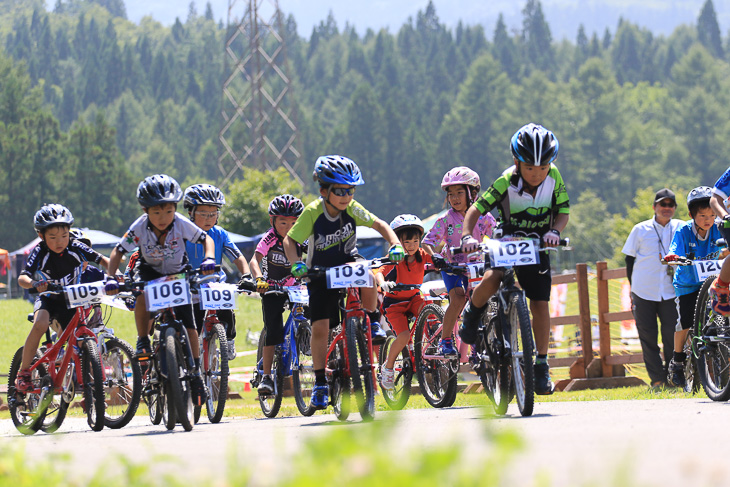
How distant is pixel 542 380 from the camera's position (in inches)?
319

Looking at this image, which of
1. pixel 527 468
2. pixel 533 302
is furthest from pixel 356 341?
pixel 527 468

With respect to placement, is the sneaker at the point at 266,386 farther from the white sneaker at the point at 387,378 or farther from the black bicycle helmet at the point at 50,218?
the black bicycle helmet at the point at 50,218

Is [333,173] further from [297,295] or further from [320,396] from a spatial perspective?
[297,295]

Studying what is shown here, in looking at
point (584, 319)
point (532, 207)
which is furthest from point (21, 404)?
point (584, 319)

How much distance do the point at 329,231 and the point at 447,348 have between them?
1.65m

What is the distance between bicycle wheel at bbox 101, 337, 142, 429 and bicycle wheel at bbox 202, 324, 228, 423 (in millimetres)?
643

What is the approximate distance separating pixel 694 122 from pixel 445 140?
3464cm

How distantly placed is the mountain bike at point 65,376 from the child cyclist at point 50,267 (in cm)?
12

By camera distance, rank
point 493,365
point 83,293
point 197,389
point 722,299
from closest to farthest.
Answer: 1. point 493,365
2. point 197,389
3. point 722,299
4. point 83,293

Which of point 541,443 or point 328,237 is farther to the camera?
point 328,237

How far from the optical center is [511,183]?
27.8 ft

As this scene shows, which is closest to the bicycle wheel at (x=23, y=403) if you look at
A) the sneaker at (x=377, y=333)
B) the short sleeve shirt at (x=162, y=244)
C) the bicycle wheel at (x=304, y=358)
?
the short sleeve shirt at (x=162, y=244)

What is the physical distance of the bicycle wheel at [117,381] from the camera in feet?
32.0

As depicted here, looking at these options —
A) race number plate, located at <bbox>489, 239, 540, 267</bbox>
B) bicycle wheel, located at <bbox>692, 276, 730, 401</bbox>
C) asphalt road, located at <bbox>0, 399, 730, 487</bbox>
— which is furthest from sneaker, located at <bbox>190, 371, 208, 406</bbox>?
bicycle wheel, located at <bbox>692, 276, 730, 401</bbox>
